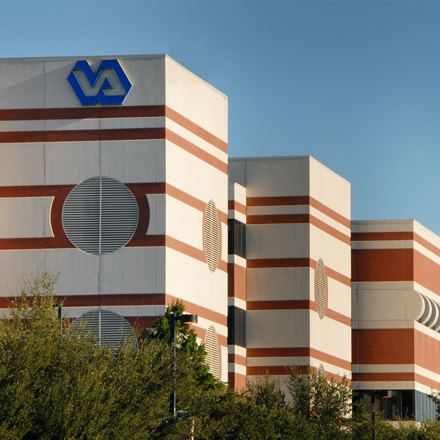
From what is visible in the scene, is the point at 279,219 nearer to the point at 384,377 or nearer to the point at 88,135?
the point at 384,377

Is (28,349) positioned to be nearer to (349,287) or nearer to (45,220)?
(45,220)

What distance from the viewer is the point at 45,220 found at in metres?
47.8

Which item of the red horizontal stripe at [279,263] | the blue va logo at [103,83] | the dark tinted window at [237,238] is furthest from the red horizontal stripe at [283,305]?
the blue va logo at [103,83]

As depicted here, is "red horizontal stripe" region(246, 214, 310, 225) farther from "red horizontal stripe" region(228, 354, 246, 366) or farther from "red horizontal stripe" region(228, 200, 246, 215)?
"red horizontal stripe" region(228, 354, 246, 366)

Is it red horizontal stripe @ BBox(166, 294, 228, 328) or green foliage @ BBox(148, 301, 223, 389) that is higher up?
red horizontal stripe @ BBox(166, 294, 228, 328)

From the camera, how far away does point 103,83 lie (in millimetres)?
48219

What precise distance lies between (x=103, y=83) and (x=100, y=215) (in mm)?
5576

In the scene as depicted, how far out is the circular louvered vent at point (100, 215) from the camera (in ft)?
157

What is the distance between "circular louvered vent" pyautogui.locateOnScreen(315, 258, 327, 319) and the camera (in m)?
64.6

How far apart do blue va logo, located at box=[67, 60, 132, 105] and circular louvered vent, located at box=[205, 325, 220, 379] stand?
1143cm

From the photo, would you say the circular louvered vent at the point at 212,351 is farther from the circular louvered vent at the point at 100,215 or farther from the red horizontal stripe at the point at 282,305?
the red horizontal stripe at the point at 282,305

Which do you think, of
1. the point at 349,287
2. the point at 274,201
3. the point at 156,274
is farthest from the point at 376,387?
the point at 156,274

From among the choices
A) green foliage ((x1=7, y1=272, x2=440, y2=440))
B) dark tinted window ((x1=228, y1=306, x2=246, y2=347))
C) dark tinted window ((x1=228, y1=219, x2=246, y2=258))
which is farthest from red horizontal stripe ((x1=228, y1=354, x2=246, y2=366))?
green foliage ((x1=7, y1=272, x2=440, y2=440))

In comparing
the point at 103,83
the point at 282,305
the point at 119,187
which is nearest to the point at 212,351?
the point at 119,187
